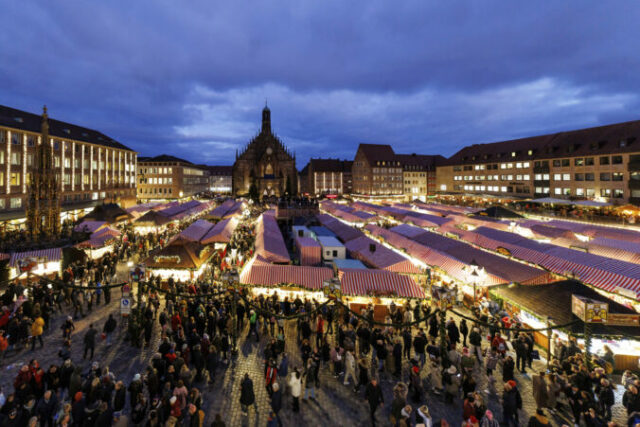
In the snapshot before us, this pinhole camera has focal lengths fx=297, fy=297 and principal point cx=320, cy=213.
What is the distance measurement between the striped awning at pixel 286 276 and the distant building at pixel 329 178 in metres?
83.2

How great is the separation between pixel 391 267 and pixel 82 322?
14493 millimetres

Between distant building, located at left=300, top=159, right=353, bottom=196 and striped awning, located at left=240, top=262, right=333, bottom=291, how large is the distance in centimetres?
8317

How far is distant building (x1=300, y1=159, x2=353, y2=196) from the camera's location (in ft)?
324

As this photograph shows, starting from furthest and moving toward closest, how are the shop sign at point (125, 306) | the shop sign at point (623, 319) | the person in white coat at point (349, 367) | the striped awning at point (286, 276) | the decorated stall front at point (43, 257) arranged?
the decorated stall front at point (43, 257), the striped awning at point (286, 276), the shop sign at point (125, 306), the shop sign at point (623, 319), the person in white coat at point (349, 367)

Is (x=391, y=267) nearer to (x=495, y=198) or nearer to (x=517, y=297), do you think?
(x=517, y=297)

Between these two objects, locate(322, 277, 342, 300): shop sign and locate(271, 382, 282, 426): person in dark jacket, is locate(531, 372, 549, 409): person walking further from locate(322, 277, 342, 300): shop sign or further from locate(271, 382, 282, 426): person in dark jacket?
locate(271, 382, 282, 426): person in dark jacket

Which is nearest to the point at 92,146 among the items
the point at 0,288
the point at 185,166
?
the point at 185,166

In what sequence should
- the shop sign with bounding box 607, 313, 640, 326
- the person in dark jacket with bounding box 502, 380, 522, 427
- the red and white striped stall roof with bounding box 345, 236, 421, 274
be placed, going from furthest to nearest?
the red and white striped stall roof with bounding box 345, 236, 421, 274 → the shop sign with bounding box 607, 313, 640, 326 → the person in dark jacket with bounding box 502, 380, 522, 427

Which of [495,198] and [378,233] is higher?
[495,198]

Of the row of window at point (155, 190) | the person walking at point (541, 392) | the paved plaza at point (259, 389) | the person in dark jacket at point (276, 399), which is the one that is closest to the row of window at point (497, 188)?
the paved plaza at point (259, 389)

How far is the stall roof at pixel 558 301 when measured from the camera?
9289 millimetres

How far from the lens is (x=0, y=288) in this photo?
14680 mm

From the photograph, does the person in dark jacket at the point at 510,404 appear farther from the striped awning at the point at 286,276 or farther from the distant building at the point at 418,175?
the distant building at the point at 418,175

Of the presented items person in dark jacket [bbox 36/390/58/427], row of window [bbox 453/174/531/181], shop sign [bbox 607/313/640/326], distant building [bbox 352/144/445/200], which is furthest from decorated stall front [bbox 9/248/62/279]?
distant building [bbox 352/144/445/200]
